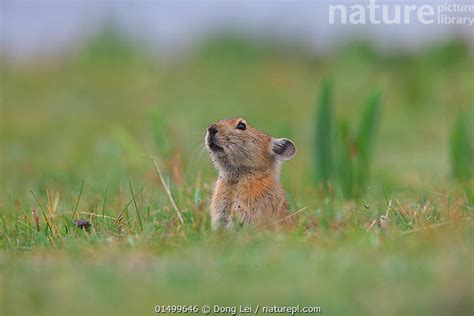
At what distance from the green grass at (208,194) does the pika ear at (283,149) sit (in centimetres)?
37

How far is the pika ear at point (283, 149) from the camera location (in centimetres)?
741

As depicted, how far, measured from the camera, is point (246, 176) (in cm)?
713

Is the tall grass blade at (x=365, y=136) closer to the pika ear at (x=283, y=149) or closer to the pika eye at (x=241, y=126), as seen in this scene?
the pika ear at (x=283, y=149)

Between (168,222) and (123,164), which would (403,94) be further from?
(168,222)

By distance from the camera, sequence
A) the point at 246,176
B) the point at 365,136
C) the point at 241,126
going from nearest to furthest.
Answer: the point at 246,176 → the point at 241,126 → the point at 365,136

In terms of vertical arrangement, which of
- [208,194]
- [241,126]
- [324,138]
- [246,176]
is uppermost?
[241,126]

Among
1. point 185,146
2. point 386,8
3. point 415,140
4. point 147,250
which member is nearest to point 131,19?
point 185,146

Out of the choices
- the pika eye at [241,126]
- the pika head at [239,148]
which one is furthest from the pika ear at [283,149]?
the pika eye at [241,126]

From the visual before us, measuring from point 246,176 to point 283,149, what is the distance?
0.49m

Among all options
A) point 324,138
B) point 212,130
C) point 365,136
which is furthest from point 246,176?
point 365,136

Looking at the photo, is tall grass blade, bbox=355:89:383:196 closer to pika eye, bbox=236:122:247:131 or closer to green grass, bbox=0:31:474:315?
green grass, bbox=0:31:474:315

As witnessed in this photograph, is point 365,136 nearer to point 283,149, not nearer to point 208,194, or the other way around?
point 283,149

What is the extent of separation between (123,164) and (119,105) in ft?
16.9

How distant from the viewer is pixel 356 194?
8656 mm
